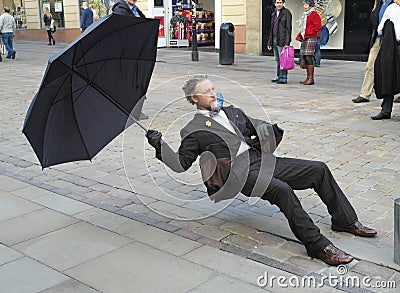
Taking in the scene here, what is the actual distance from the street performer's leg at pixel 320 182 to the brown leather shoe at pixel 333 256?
46cm

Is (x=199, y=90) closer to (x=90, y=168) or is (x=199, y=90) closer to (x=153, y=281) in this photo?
(x=153, y=281)

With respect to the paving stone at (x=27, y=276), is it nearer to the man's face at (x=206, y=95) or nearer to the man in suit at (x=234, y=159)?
the man in suit at (x=234, y=159)

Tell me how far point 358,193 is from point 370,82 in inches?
201

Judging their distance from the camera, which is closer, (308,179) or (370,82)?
(308,179)

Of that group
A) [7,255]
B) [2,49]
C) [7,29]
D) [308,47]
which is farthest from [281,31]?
[2,49]

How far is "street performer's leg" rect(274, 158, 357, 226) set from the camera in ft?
13.6

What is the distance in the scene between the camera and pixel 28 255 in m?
4.02

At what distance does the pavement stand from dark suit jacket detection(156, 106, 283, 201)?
0.29 metres

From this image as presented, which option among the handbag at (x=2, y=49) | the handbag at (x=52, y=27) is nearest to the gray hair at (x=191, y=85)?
the handbag at (x=2, y=49)

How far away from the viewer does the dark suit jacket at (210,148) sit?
4113 mm

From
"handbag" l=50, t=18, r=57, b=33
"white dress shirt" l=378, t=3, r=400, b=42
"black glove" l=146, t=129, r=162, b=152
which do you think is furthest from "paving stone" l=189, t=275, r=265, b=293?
"handbag" l=50, t=18, r=57, b=33

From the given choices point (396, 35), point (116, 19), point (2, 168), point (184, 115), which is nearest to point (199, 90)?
point (184, 115)

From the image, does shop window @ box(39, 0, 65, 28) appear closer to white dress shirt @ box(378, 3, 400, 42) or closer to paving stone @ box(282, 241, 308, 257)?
white dress shirt @ box(378, 3, 400, 42)

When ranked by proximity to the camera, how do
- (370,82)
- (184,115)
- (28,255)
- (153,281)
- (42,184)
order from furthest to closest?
(370,82) < (42,184) < (184,115) < (28,255) < (153,281)
